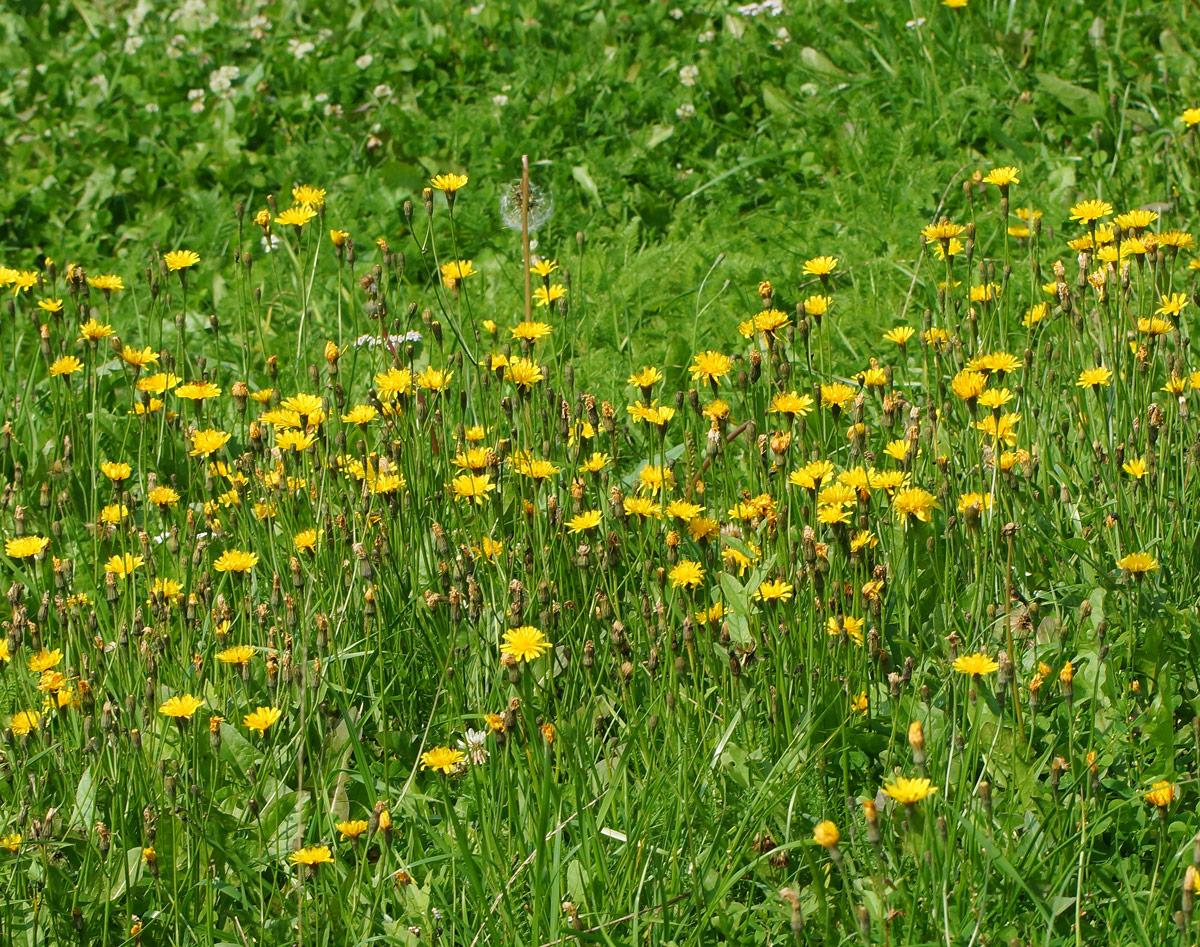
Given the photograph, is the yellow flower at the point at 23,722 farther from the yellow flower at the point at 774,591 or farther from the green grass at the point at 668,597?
the yellow flower at the point at 774,591

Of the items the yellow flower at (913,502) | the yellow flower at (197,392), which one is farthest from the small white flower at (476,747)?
the yellow flower at (197,392)

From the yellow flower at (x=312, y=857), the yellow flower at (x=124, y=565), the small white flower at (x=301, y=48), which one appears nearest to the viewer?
the yellow flower at (x=312, y=857)

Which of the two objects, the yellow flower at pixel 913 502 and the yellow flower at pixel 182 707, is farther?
the yellow flower at pixel 913 502

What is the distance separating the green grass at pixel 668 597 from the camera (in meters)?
1.79

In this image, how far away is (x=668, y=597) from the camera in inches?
89.7

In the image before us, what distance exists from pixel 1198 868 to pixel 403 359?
1.81 meters

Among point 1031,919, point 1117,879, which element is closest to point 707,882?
point 1031,919

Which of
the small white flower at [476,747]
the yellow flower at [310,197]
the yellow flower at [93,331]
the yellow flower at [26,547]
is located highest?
the yellow flower at [310,197]

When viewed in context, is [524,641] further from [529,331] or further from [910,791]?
[529,331]

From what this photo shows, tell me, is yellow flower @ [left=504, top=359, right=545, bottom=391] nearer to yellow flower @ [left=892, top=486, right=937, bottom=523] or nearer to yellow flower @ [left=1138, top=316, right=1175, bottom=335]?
yellow flower @ [left=892, top=486, right=937, bottom=523]

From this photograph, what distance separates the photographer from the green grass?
1.79 metres

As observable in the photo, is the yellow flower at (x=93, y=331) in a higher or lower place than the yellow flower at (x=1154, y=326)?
higher

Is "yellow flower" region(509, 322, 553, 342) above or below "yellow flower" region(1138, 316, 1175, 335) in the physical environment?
above

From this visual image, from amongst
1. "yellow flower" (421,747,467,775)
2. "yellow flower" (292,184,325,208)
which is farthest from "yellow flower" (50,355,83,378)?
A: "yellow flower" (421,747,467,775)
